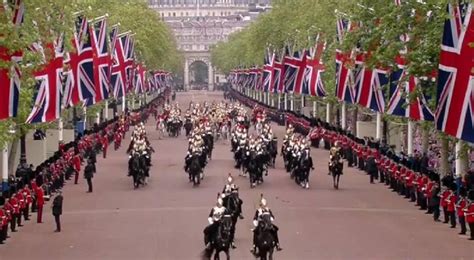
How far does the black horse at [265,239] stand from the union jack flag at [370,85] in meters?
18.9

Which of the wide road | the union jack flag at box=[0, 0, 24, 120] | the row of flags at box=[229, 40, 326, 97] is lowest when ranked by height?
the wide road

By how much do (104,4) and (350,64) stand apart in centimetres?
2962

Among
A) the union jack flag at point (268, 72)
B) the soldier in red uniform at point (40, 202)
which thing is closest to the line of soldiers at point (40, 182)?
the soldier in red uniform at point (40, 202)

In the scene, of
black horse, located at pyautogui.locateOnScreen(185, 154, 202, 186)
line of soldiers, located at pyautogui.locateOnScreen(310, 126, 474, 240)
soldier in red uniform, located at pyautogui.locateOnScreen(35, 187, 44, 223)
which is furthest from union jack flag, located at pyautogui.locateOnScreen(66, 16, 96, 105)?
soldier in red uniform, located at pyautogui.locateOnScreen(35, 187, 44, 223)

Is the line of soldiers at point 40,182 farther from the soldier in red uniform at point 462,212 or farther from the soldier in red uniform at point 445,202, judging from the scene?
the soldier in red uniform at point 462,212

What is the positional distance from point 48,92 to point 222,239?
12.6 metres

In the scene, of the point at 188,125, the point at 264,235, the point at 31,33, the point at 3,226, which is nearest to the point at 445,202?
the point at 264,235

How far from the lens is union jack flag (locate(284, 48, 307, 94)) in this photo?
74125 millimetres

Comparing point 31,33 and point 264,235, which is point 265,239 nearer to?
point 264,235

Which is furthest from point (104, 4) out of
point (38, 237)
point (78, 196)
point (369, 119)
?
point (38, 237)

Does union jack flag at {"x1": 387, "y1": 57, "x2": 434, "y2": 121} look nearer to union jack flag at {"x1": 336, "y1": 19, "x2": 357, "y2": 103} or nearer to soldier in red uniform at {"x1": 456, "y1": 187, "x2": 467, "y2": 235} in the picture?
soldier in red uniform at {"x1": 456, "y1": 187, "x2": 467, "y2": 235}

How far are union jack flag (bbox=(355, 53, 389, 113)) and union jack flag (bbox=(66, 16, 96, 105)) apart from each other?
32.4 ft

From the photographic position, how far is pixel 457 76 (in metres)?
31.1

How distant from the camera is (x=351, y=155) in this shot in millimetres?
57281
